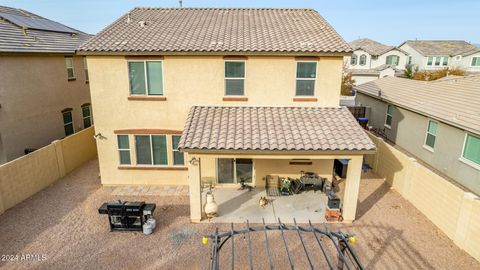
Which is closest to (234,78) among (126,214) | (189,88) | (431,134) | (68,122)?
(189,88)

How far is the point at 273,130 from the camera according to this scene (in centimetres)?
1152

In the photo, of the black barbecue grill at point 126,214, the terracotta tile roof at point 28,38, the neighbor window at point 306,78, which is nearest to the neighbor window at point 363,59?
the neighbor window at point 306,78

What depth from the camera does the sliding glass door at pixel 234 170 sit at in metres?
14.0

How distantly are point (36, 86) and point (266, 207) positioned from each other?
15.1 meters

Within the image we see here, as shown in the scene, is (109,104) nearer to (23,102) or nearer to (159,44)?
(159,44)

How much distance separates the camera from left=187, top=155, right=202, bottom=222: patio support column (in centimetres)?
1068

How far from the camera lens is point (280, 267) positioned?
8906 mm

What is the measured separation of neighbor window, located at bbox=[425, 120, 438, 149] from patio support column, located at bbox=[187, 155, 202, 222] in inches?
559

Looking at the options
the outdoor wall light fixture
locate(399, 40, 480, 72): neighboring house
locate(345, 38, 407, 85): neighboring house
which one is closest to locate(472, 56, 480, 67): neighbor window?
locate(399, 40, 480, 72): neighboring house

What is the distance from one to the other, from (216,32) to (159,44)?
3.04 meters

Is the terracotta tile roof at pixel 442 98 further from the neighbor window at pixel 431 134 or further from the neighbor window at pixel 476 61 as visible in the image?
the neighbor window at pixel 476 61

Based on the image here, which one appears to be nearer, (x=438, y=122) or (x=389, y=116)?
(x=438, y=122)

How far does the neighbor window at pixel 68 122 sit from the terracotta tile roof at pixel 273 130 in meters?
11.6

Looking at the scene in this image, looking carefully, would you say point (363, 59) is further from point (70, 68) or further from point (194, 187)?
point (194, 187)
